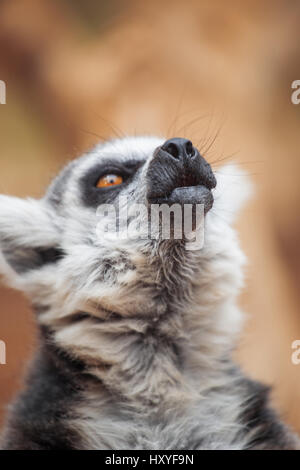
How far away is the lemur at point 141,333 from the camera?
1898mm

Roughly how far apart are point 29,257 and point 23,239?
0.32ft

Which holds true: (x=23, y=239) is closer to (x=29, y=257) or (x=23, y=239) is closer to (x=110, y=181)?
(x=29, y=257)

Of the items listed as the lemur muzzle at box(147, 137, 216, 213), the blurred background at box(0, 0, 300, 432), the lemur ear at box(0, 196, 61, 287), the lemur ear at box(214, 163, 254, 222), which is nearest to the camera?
the lemur muzzle at box(147, 137, 216, 213)

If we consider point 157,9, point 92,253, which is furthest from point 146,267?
point 157,9

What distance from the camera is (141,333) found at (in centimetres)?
199

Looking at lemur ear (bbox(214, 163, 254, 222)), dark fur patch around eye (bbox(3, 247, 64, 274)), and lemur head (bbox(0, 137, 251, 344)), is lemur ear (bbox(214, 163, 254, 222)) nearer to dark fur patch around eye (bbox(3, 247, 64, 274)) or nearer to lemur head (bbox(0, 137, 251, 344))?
lemur head (bbox(0, 137, 251, 344))

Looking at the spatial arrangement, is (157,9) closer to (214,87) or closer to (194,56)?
(194,56)

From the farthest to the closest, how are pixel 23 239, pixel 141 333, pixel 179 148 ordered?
pixel 23 239 < pixel 141 333 < pixel 179 148

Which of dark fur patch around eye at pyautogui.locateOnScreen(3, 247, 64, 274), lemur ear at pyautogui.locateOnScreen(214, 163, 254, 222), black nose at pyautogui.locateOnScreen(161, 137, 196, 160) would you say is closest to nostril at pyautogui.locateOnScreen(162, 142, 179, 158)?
black nose at pyautogui.locateOnScreen(161, 137, 196, 160)

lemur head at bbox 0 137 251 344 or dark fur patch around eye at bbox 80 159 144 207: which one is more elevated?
dark fur patch around eye at bbox 80 159 144 207

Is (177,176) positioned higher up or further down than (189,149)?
further down

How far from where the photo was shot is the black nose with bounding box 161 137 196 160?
6.18ft

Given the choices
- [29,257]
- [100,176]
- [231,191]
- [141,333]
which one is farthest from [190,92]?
[141,333]

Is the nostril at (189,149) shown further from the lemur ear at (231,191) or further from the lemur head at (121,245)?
the lemur ear at (231,191)
